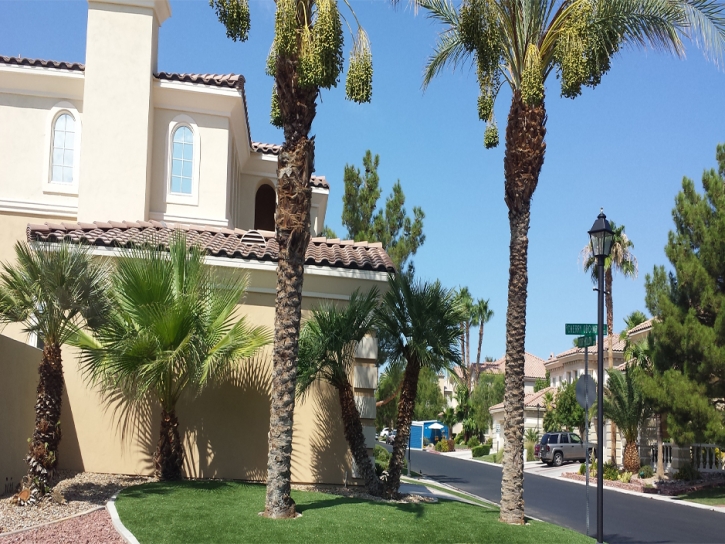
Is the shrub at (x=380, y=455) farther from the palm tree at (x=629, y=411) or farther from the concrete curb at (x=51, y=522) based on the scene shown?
the concrete curb at (x=51, y=522)

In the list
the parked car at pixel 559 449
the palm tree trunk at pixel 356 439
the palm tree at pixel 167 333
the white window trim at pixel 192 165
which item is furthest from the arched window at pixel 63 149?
the parked car at pixel 559 449

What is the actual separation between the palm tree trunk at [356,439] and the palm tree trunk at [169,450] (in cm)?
292

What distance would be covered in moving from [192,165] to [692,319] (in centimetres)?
1694

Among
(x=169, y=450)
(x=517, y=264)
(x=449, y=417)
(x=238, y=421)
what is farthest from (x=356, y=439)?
(x=449, y=417)

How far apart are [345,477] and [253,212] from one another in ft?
40.8

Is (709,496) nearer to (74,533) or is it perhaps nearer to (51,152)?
(51,152)

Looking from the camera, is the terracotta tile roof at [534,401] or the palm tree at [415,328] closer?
the palm tree at [415,328]

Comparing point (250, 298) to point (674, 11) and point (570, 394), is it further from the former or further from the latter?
point (570, 394)

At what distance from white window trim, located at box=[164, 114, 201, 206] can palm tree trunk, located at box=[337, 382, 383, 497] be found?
8248 millimetres

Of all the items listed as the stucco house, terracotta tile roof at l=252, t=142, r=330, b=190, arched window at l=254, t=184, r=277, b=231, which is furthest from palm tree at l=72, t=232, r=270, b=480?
arched window at l=254, t=184, r=277, b=231

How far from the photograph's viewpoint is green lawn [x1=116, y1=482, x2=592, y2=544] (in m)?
10.1

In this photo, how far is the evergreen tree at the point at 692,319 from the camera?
25922 mm

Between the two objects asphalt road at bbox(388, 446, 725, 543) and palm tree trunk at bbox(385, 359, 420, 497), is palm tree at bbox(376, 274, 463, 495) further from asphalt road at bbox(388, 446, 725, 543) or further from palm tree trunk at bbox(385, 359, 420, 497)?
asphalt road at bbox(388, 446, 725, 543)

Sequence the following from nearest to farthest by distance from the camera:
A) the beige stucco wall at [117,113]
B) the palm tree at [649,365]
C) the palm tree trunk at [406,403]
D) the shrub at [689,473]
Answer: the palm tree trunk at [406,403]
the beige stucco wall at [117,113]
the shrub at [689,473]
the palm tree at [649,365]
